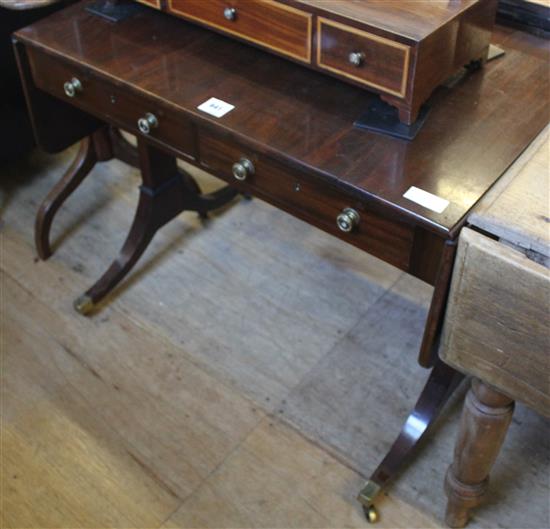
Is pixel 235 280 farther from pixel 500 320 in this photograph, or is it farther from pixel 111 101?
pixel 500 320

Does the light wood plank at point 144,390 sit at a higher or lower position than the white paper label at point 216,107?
lower

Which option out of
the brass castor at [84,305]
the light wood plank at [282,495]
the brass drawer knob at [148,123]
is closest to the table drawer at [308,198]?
the brass drawer knob at [148,123]

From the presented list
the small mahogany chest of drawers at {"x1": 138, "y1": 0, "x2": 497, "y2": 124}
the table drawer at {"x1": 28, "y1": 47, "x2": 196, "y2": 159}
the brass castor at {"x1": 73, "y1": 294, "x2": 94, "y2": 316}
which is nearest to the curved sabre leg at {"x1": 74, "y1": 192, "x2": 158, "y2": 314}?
the brass castor at {"x1": 73, "y1": 294, "x2": 94, "y2": 316}

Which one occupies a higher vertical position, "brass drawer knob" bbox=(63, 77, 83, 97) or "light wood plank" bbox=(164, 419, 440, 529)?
"brass drawer knob" bbox=(63, 77, 83, 97)

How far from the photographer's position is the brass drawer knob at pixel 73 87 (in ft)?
4.83

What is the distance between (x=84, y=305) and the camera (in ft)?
6.12

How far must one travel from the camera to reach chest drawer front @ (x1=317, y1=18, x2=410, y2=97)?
1155 mm

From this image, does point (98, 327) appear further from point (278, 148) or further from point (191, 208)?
point (278, 148)

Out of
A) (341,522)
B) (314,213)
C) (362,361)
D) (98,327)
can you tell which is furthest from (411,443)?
(98,327)

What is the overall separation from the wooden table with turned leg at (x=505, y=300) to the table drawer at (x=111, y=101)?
0.55m

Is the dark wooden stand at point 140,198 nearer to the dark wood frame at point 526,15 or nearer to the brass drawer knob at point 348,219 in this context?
the brass drawer knob at point 348,219

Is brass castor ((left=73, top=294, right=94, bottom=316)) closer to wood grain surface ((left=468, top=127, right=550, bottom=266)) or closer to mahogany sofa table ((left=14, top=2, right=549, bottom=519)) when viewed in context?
mahogany sofa table ((left=14, top=2, right=549, bottom=519))

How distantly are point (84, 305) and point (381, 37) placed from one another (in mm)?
1060

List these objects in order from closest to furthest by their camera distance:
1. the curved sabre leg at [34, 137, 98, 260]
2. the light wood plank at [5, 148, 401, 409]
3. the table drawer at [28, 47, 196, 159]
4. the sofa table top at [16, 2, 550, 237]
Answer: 1. the sofa table top at [16, 2, 550, 237]
2. the table drawer at [28, 47, 196, 159]
3. the light wood plank at [5, 148, 401, 409]
4. the curved sabre leg at [34, 137, 98, 260]
